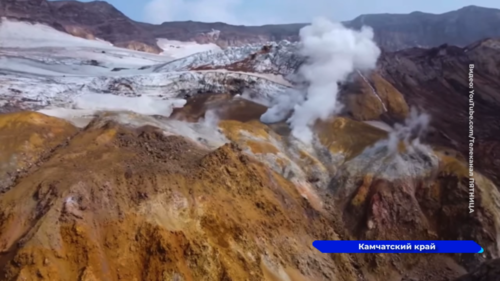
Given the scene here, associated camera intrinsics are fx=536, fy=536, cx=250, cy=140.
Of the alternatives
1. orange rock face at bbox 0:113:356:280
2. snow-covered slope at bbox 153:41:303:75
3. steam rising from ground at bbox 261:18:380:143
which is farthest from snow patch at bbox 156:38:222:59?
orange rock face at bbox 0:113:356:280

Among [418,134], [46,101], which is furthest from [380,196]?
[46,101]

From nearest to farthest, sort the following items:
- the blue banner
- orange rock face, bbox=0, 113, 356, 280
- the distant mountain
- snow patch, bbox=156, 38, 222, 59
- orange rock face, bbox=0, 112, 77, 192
Answer: orange rock face, bbox=0, 113, 356, 280 → orange rock face, bbox=0, 112, 77, 192 → the blue banner → the distant mountain → snow patch, bbox=156, 38, 222, 59

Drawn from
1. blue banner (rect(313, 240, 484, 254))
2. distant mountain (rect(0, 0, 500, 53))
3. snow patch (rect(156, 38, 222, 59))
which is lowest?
snow patch (rect(156, 38, 222, 59))

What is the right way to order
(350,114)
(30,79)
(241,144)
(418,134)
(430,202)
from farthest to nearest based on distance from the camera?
1. (30,79)
2. (350,114)
3. (418,134)
4. (241,144)
5. (430,202)

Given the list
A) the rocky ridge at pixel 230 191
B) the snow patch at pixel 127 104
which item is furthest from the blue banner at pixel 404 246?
the snow patch at pixel 127 104

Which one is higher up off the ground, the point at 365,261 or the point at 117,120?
the point at 117,120

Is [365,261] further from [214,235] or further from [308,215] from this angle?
[214,235]

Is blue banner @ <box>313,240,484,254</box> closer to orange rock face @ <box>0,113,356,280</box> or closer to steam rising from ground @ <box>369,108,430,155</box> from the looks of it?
orange rock face @ <box>0,113,356,280</box>
